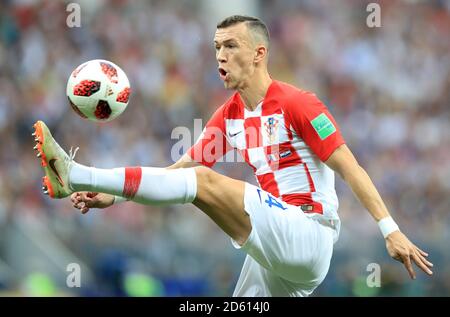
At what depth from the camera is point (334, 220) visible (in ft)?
20.3

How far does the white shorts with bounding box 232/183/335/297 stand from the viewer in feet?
18.3

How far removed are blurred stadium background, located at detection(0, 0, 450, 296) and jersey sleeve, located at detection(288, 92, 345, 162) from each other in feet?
13.4

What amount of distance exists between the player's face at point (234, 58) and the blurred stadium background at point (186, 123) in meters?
3.91

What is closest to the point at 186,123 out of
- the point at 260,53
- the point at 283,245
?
the point at 260,53

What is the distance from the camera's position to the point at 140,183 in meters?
5.18

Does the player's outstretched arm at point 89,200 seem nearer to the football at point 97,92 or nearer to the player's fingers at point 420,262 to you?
the football at point 97,92

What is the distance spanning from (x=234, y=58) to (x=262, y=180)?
896 mm

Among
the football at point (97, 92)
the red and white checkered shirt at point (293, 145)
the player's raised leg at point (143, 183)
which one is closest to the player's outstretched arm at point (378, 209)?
the red and white checkered shirt at point (293, 145)

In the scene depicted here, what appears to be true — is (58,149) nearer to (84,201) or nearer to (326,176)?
(84,201)

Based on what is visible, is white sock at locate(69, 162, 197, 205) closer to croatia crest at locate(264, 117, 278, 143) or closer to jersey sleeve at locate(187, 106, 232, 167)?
croatia crest at locate(264, 117, 278, 143)

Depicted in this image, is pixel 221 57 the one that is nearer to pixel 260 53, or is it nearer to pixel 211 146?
pixel 260 53

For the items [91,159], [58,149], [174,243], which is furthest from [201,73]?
[58,149]

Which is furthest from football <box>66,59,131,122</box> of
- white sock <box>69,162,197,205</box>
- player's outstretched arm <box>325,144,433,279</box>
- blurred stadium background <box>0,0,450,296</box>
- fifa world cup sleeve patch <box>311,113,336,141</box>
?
blurred stadium background <box>0,0,450,296</box>

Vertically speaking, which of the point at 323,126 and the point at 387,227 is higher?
the point at 323,126
